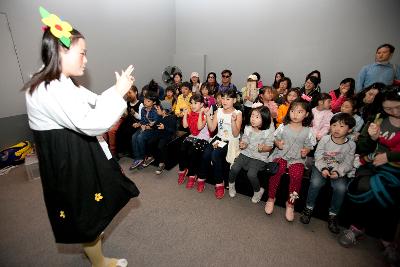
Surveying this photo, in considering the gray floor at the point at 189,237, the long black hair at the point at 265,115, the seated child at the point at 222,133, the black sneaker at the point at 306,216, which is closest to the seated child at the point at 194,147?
the seated child at the point at 222,133

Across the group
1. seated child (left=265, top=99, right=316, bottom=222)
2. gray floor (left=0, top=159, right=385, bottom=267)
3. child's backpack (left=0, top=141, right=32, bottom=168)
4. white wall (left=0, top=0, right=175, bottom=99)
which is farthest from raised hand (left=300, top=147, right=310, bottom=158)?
white wall (left=0, top=0, right=175, bottom=99)

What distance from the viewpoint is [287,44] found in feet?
17.3

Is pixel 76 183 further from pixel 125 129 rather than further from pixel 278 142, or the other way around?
pixel 125 129

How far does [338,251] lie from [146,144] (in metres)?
2.58

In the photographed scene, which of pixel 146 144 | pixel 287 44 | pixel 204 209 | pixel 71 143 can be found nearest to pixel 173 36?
pixel 287 44

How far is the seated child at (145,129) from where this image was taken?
322 cm

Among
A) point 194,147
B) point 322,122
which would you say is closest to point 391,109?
point 322,122

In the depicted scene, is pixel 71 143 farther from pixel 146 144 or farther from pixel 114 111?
pixel 146 144

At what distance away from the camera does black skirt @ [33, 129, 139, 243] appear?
1119 millimetres

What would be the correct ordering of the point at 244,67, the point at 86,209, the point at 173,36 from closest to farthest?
1. the point at 86,209
2. the point at 244,67
3. the point at 173,36

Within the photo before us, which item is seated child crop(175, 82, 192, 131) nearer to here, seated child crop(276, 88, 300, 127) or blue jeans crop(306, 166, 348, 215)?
seated child crop(276, 88, 300, 127)

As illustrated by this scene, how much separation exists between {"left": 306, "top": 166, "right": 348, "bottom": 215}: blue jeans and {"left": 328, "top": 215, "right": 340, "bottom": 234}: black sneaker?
5 cm

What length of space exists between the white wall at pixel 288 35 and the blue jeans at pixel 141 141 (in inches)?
142

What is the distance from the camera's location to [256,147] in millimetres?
2439
